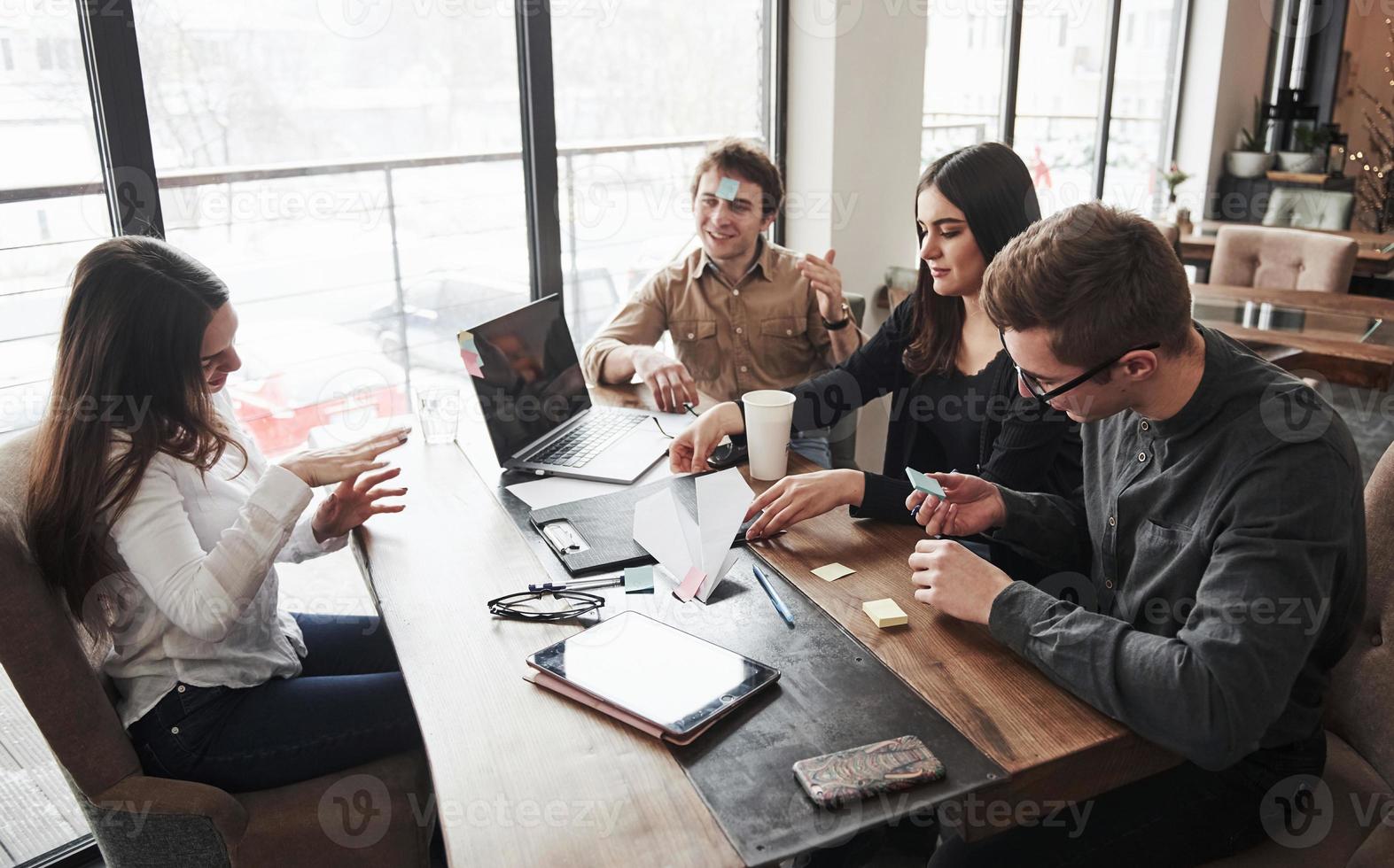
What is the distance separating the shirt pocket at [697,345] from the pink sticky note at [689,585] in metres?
1.29

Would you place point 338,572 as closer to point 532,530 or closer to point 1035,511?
point 532,530

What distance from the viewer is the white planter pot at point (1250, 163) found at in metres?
5.50

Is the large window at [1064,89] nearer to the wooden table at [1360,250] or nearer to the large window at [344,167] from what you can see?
the wooden table at [1360,250]

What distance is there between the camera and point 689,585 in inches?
54.7

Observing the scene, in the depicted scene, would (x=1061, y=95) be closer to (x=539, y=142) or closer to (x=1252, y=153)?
(x=1252, y=153)

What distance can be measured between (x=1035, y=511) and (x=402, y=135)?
6.42 ft

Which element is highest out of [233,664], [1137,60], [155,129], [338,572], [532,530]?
[1137,60]

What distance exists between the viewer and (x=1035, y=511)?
152 centimetres

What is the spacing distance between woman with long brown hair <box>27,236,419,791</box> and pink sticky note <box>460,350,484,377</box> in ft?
1.25

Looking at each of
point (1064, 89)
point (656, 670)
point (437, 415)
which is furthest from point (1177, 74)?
point (656, 670)

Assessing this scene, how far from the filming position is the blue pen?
1.30 m

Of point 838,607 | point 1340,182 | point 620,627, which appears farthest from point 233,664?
point 1340,182

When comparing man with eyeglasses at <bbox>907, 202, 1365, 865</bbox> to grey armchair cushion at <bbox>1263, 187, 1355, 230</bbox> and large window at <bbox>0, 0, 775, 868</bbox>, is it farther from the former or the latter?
grey armchair cushion at <bbox>1263, 187, 1355, 230</bbox>

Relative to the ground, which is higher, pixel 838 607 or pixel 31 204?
pixel 31 204
